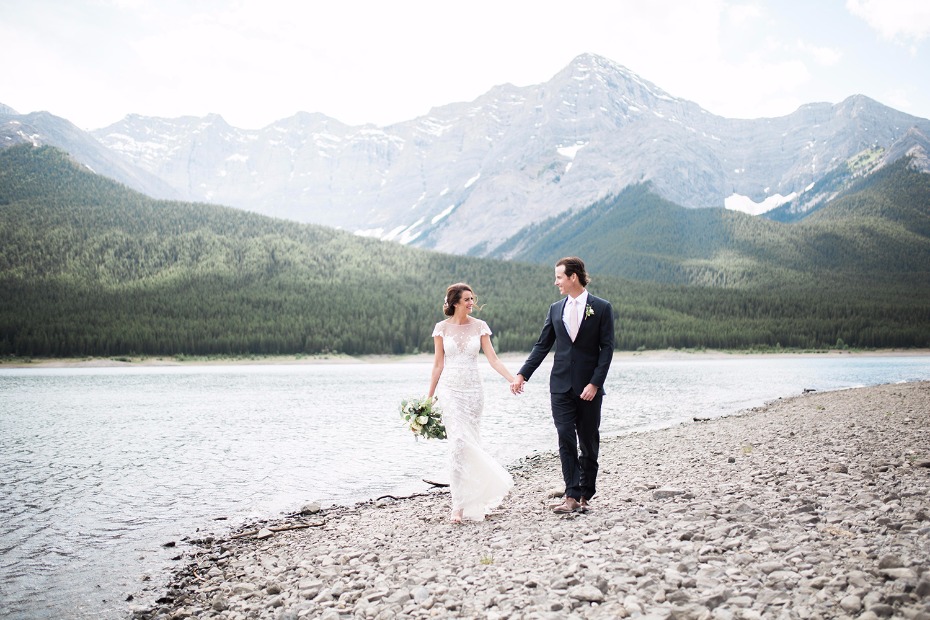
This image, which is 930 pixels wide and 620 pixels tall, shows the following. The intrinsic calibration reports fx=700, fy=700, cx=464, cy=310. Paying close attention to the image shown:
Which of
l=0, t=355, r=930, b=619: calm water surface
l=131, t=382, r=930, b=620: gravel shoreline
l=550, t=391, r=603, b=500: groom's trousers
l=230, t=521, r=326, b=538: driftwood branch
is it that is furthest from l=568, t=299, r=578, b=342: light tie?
l=0, t=355, r=930, b=619: calm water surface

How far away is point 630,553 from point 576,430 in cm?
241

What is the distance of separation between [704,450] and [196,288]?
144m

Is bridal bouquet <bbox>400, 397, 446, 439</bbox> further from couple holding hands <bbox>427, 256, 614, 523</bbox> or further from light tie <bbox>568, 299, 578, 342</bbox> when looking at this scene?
light tie <bbox>568, 299, 578, 342</bbox>

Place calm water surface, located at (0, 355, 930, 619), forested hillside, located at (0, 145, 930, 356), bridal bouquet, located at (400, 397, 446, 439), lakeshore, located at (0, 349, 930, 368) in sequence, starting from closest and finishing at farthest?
bridal bouquet, located at (400, 397, 446, 439) → calm water surface, located at (0, 355, 930, 619) → lakeshore, located at (0, 349, 930, 368) → forested hillside, located at (0, 145, 930, 356)

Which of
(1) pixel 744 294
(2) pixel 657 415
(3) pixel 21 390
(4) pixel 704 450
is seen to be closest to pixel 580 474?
(4) pixel 704 450

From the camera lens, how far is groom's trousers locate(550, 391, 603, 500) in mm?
10086

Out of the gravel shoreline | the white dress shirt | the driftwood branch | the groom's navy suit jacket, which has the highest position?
the white dress shirt

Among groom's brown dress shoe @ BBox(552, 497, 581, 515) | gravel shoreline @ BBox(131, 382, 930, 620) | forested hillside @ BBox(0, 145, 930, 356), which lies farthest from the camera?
forested hillside @ BBox(0, 145, 930, 356)

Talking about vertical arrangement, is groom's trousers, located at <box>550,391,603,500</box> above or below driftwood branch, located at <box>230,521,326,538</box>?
above

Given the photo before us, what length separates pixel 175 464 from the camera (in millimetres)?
23562

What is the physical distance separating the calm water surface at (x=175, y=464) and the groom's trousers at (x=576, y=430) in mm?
6309

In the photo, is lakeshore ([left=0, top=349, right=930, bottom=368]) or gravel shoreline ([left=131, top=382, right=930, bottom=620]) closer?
gravel shoreline ([left=131, top=382, right=930, bottom=620])

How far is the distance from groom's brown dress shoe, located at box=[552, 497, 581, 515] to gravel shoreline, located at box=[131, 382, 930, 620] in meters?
0.21

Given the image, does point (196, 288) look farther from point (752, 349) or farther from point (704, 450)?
point (704, 450)
